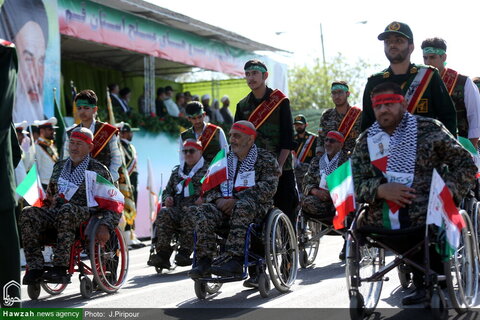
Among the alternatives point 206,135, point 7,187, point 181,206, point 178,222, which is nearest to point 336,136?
point 206,135

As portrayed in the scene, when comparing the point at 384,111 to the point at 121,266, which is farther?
the point at 121,266

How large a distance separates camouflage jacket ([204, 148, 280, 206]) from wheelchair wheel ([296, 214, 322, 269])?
2.07 meters

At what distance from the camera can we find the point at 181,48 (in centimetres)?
1869

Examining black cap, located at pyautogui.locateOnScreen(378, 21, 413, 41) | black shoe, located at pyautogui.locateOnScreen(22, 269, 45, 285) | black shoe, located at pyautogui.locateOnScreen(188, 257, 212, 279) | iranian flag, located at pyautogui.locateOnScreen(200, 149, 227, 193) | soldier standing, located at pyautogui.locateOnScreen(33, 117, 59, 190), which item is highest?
black cap, located at pyautogui.locateOnScreen(378, 21, 413, 41)

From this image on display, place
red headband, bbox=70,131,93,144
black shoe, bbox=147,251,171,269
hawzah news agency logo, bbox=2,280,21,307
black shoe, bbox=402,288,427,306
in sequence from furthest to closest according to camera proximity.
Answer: black shoe, bbox=147,251,171,269 < red headband, bbox=70,131,93,144 < black shoe, bbox=402,288,427,306 < hawzah news agency logo, bbox=2,280,21,307

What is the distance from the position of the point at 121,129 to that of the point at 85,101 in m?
5.59

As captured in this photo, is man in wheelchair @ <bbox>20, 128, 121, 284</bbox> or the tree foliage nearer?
man in wheelchair @ <bbox>20, 128, 121, 284</bbox>

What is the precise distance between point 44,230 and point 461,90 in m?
3.99

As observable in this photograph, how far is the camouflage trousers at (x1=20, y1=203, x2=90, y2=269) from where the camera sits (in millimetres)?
7117

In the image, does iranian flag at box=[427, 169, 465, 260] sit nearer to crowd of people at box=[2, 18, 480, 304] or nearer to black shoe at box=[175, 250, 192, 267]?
crowd of people at box=[2, 18, 480, 304]

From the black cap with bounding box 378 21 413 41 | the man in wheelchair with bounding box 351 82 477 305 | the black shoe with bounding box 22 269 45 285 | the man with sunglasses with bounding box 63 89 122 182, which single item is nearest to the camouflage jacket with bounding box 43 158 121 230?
the man with sunglasses with bounding box 63 89 122 182

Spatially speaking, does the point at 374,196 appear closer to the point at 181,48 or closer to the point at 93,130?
the point at 93,130

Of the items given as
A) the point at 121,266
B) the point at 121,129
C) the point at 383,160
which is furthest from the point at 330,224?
the point at 121,129

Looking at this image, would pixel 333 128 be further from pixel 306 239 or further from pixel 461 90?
pixel 461 90
